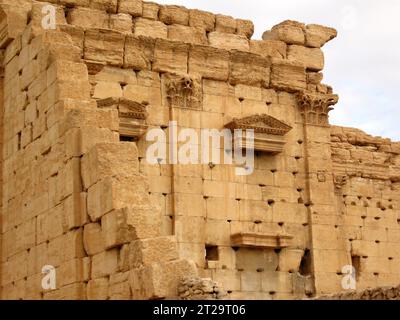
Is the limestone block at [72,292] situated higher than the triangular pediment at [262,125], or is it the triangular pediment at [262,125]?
the triangular pediment at [262,125]

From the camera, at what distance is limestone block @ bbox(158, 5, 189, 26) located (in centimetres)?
2041

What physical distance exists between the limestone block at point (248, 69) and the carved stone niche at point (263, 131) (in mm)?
874

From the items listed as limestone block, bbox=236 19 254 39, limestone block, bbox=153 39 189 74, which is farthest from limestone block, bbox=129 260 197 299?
limestone block, bbox=236 19 254 39

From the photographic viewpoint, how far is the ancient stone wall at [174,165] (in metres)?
13.8

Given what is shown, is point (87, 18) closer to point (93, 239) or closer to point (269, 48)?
point (269, 48)

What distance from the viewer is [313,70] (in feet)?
71.5

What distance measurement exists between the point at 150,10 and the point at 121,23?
0.78 m

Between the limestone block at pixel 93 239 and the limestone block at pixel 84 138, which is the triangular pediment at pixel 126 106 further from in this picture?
the limestone block at pixel 93 239

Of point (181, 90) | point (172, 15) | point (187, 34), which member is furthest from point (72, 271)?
point (172, 15)

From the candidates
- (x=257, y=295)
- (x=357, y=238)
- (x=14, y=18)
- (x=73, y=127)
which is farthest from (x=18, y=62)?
(x=357, y=238)

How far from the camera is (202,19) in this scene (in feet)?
68.1

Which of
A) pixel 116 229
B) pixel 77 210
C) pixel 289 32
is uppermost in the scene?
pixel 289 32

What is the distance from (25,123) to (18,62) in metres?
1.23

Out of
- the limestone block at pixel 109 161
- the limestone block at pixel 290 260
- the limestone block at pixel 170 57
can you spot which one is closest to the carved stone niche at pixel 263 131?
the limestone block at pixel 170 57
